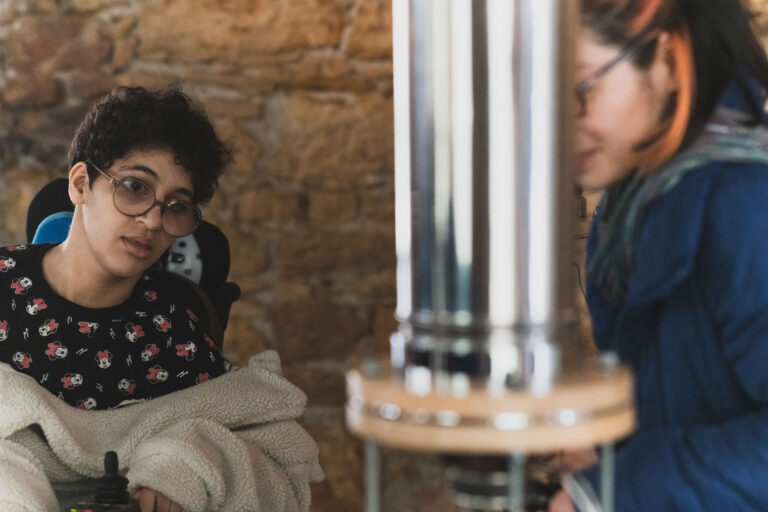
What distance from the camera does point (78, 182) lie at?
2.07 meters

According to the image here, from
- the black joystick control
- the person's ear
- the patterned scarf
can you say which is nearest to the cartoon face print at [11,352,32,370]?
the person's ear

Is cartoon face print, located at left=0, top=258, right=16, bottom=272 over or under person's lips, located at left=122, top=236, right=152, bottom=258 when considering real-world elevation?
under

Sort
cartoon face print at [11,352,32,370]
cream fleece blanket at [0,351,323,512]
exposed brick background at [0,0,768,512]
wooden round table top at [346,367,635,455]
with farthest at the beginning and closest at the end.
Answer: exposed brick background at [0,0,768,512], cartoon face print at [11,352,32,370], cream fleece blanket at [0,351,323,512], wooden round table top at [346,367,635,455]

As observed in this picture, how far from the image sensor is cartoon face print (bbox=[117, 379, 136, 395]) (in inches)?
78.8

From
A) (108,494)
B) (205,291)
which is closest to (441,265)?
(108,494)

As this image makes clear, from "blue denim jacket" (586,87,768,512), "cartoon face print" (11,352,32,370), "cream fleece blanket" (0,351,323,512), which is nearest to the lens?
"blue denim jacket" (586,87,768,512)

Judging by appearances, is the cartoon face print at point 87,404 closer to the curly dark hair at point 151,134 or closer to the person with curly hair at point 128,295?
the person with curly hair at point 128,295

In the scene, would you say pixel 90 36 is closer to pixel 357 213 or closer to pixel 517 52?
pixel 357 213

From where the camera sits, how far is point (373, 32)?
8.96 feet

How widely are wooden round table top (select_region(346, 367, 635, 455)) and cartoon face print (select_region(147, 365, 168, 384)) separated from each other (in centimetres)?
146

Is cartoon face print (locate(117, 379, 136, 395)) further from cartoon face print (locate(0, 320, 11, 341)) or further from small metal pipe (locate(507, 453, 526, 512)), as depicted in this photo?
small metal pipe (locate(507, 453, 526, 512))

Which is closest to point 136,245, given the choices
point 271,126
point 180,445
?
point 180,445

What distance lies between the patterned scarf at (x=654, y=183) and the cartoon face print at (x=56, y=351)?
49.9 inches

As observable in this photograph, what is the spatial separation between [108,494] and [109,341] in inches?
20.3
